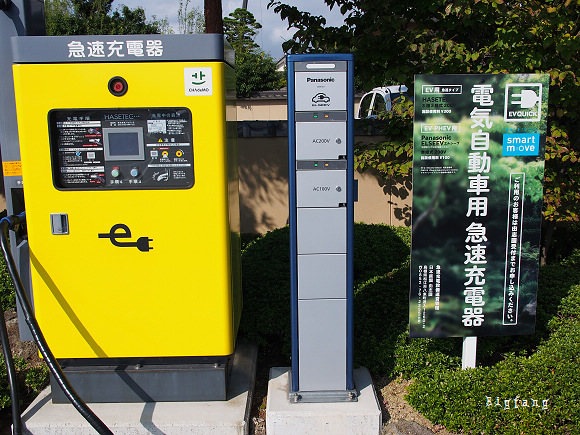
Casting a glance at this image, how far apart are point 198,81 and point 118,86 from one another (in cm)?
45

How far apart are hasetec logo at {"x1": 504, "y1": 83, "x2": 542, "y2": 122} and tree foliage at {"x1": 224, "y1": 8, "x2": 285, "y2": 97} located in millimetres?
16971

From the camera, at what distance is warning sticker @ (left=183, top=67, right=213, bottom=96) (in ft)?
9.21

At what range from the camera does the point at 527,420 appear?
9.71 ft

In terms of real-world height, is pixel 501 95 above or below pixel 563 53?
below

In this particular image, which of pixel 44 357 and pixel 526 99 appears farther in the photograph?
pixel 526 99

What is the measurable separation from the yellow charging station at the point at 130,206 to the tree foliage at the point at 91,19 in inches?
768

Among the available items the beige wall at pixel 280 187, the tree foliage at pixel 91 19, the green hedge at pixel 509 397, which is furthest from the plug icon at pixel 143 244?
the tree foliage at pixel 91 19

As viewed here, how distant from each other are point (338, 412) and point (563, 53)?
124 inches

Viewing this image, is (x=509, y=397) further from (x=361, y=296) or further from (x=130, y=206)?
(x=130, y=206)

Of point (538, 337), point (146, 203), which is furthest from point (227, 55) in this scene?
point (538, 337)

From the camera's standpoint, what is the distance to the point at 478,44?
5246 millimetres

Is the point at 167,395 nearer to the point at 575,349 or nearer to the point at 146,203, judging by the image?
the point at 146,203

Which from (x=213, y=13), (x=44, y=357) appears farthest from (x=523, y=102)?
(x=213, y=13)

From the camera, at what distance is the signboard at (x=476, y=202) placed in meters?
3.03
